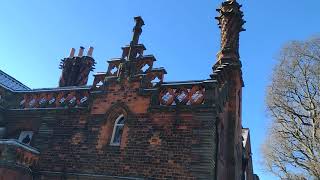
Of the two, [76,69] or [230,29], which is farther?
[76,69]

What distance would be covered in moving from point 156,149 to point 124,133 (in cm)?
157

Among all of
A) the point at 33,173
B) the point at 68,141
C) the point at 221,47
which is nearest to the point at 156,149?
the point at 68,141

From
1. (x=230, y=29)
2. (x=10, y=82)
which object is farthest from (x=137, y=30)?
(x=10, y=82)

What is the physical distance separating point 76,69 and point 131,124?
9500mm

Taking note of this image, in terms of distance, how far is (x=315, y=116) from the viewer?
17.0 meters

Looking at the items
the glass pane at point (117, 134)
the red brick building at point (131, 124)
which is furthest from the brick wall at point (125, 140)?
the glass pane at point (117, 134)

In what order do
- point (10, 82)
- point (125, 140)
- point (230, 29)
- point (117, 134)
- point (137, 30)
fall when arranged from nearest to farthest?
point (125, 140) < point (117, 134) < point (137, 30) < point (230, 29) < point (10, 82)

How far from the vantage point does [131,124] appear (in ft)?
44.0

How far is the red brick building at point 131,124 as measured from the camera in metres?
12.2

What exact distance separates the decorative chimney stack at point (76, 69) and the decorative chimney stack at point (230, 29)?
865cm

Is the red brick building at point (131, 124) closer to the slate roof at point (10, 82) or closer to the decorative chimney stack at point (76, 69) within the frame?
the slate roof at point (10, 82)

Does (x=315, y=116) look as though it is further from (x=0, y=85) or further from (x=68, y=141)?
(x=0, y=85)

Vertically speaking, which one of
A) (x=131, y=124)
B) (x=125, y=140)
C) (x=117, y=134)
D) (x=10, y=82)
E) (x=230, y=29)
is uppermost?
(x=230, y=29)

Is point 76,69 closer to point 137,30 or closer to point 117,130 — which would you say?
point 137,30
